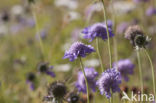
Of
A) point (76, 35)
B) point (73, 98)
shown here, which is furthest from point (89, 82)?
point (76, 35)

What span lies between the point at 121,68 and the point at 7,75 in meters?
2.54

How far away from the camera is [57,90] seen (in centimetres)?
172

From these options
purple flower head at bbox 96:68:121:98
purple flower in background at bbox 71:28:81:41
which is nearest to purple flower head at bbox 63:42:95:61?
purple flower head at bbox 96:68:121:98

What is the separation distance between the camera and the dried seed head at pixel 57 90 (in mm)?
1718

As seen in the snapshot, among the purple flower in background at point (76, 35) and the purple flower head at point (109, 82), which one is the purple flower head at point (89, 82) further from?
the purple flower in background at point (76, 35)

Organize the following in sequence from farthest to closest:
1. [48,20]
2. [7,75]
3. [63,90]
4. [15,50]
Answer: [48,20] → [15,50] → [7,75] → [63,90]

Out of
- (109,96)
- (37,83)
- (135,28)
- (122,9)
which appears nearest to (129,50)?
(122,9)

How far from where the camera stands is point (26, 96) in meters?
3.25

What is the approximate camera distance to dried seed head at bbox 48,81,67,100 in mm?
1718

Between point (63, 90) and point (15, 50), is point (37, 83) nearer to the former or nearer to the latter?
point (63, 90)

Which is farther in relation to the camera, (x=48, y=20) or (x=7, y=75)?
(x=48, y=20)

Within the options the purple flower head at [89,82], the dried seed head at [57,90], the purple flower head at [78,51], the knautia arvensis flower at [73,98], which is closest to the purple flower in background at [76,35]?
the purple flower head at [89,82]

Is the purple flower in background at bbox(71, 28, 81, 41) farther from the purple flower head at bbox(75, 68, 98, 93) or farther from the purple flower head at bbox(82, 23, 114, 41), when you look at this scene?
the purple flower head at bbox(82, 23, 114, 41)

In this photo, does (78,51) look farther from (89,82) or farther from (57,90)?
(89,82)
